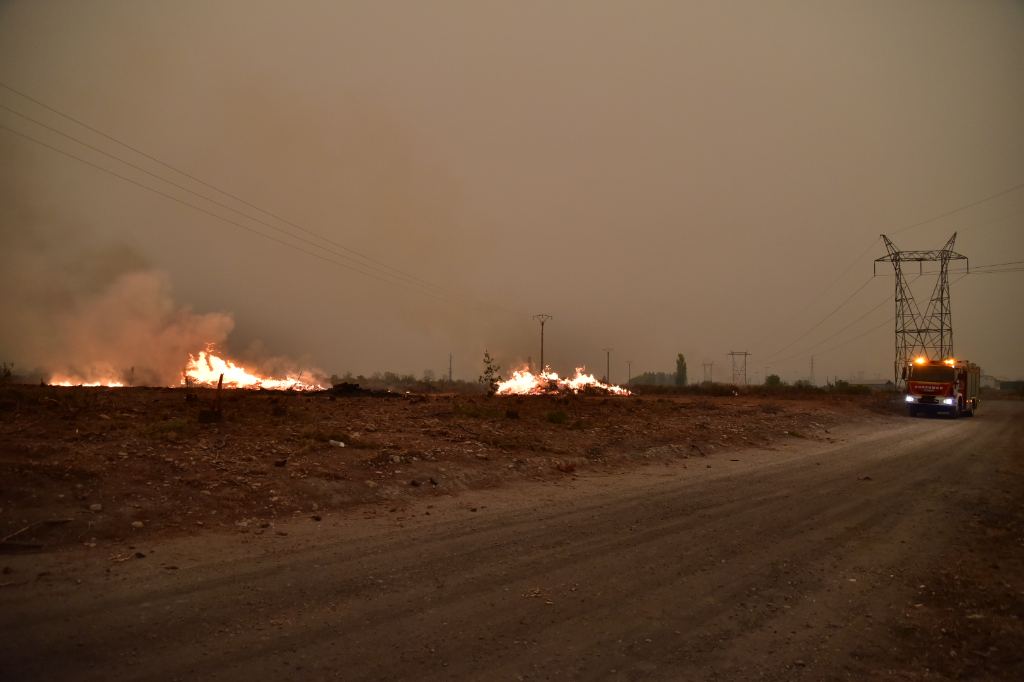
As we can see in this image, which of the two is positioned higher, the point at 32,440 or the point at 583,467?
the point at 32,440

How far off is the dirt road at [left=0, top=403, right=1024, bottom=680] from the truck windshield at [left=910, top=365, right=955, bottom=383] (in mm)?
33298

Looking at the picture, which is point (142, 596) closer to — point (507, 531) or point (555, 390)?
point (507, 531)

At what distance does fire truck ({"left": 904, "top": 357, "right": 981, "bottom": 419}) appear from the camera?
37.5 metres

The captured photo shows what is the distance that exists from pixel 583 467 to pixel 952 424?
28244 millimetres

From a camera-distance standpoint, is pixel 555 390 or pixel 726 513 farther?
pixel 555 390

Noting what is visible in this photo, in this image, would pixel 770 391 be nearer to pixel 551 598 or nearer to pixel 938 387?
pixel 938 387

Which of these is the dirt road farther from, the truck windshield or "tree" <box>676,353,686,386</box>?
"tree" <box>676,353,686,386</box>

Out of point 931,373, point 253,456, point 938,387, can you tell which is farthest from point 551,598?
point 931,373

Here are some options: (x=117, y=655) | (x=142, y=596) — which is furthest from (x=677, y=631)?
(x=142, y=596)

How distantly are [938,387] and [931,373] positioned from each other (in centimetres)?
118

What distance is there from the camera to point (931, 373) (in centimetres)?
3859

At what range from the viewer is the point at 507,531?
8.98 meters

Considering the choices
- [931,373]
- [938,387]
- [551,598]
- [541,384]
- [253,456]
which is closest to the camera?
[551,598]

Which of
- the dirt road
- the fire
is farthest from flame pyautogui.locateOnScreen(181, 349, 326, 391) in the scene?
the dirt road
